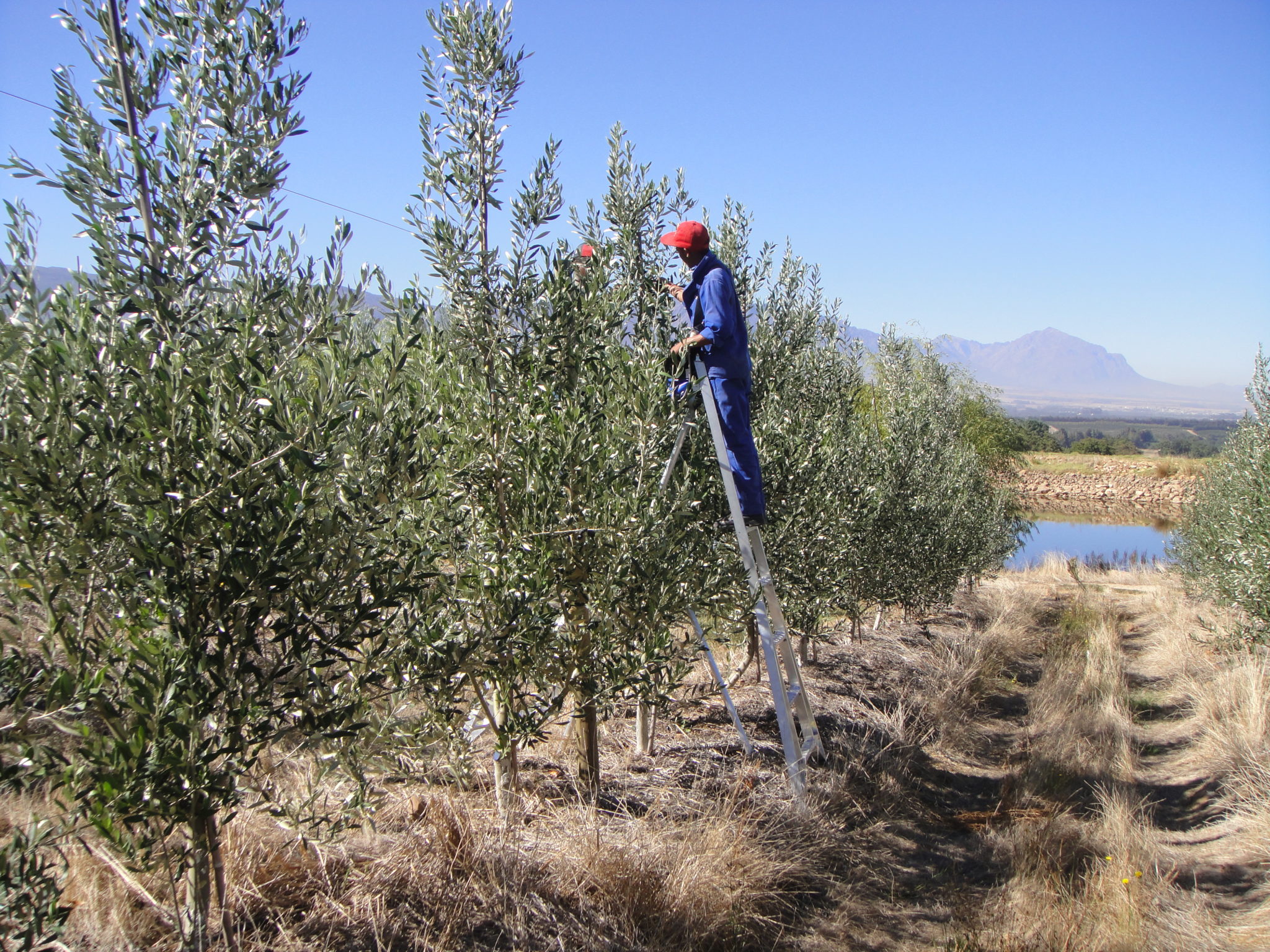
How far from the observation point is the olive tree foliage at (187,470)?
2691mm

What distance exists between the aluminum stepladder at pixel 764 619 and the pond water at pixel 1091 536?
141ft

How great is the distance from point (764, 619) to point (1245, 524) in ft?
35.0

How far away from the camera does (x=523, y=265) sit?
4941mm

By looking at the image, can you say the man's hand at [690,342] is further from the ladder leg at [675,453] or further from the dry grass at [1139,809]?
the dry grass at [1139,809]

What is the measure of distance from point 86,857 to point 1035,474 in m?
80.8

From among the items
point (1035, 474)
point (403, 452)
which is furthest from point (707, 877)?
point (1035, 474)

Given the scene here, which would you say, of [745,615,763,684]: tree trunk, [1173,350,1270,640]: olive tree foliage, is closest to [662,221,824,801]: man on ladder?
[745,615,763,684]: tree trunk

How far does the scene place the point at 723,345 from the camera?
217 inches

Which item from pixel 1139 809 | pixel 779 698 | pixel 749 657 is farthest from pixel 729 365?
pixel 1139 809

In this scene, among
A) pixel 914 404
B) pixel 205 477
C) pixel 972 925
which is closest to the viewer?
pixel 205 477

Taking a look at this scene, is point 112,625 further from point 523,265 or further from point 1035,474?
point 1035,474

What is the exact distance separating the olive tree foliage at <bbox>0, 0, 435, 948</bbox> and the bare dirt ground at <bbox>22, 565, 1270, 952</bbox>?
1079 mm

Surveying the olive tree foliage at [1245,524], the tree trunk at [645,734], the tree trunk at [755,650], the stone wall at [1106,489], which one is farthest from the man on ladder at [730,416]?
the stone wall at [1106,489]

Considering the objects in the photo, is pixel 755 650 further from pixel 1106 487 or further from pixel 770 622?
pixel 1106 487
